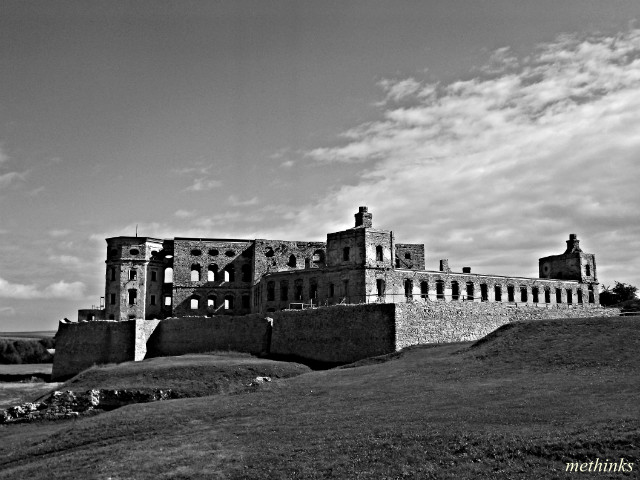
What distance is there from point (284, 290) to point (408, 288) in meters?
12.8

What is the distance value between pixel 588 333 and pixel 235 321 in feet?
103

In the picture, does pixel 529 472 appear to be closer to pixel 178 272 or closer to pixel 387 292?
pixel 387 292

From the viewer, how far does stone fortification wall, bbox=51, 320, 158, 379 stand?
209 ft

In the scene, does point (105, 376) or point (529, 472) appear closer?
point (529, 472)

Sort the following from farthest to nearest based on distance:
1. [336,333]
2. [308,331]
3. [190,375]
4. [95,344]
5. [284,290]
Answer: [284,290]
[95,344]
[308,331]
[336,333]
[190,375]

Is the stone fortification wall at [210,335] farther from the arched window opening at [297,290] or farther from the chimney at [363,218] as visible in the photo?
the chimney at [363,218]

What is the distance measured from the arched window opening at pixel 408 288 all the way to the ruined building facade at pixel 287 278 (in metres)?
0.09

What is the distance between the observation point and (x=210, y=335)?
60.6 meters

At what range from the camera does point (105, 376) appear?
45281mm

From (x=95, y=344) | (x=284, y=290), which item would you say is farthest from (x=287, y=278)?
(x=95, y=344)

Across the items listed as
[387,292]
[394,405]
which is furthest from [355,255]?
[394,405]

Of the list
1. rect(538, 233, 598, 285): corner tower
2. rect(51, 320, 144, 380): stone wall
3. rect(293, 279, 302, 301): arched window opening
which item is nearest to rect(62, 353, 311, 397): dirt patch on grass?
rect(51, 320, 144, 380): stone wall

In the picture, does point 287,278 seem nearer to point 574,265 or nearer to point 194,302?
point 194,302

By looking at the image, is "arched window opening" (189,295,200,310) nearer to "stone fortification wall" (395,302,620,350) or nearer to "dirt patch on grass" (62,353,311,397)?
"dirt patch on grass" (62,353,311,397)
